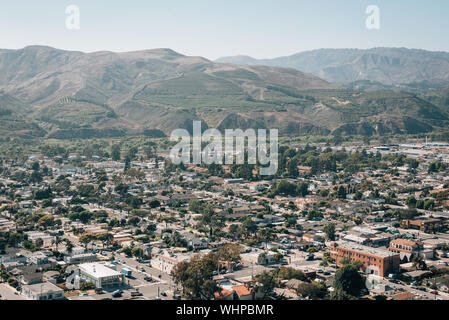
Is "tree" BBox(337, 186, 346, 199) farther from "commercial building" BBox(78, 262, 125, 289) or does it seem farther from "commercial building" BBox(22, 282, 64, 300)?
"commercial building" BBox(22, 282, 64, 300)

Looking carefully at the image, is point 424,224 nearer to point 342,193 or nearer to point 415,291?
point 342,193

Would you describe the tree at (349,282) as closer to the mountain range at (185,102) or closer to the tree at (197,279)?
the tree at (197,279)

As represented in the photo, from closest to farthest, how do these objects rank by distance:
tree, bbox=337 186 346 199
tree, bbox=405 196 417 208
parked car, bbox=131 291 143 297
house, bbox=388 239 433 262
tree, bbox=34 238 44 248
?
1. parked car, bbox=131 291 143 297
2. house, bbox=388 239 433 262
3. tree, bbox=34 238 44 248
4. tree, bbox=405 196 417 208
5. tree, bbox=337 186 346 199

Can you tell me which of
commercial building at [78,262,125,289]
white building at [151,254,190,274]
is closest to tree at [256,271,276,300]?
white building at [151,254,190,274]

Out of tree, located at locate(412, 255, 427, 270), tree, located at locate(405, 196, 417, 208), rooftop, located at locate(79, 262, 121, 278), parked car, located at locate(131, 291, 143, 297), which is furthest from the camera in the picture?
tree, located at locate(405, 196, 417, 208)

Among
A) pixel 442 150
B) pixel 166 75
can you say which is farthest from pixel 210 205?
pixel 166 75

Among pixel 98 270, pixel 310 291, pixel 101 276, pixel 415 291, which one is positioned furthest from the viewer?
pixel 98 270

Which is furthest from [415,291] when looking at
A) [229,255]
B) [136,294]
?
[136,294]

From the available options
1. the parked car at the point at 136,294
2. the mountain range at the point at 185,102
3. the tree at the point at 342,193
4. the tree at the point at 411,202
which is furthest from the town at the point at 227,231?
the mountain range at the point at 185,102
